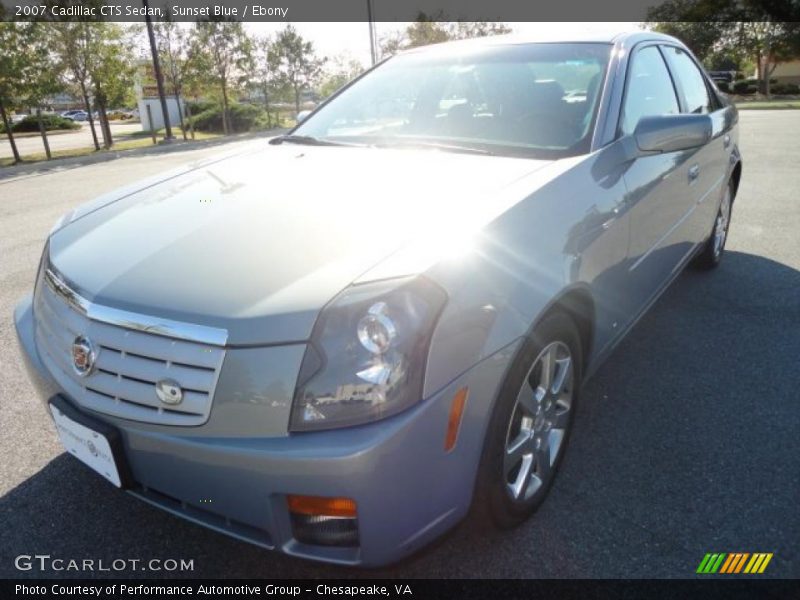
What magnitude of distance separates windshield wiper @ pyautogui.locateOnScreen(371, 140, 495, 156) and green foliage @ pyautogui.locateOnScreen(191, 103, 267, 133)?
1057 inches

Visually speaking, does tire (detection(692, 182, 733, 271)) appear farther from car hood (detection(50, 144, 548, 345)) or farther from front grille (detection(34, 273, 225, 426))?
front grille (detection(34, 273, 225, 426))

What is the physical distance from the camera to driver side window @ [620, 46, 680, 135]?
8.78 ft

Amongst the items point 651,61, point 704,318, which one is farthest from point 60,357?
point 704,318

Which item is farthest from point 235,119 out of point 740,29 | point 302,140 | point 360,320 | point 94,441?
point 740,29

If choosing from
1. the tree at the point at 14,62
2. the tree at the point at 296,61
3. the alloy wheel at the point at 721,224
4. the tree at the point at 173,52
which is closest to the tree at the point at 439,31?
the tree at the point at 296,61

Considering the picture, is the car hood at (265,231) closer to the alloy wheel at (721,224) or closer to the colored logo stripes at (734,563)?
the colored logo stripes at (734,563)

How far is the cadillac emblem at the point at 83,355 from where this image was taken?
5.54 ft

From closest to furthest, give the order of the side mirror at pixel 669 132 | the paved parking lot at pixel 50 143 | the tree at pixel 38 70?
the side mirror at pixel 669 132 → the tree at pixel 38 70 → the paved parking lot at pixel 50 143

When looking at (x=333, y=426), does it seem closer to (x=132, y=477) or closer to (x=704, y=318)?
(x=132, y=477)

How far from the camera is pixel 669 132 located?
2.47m

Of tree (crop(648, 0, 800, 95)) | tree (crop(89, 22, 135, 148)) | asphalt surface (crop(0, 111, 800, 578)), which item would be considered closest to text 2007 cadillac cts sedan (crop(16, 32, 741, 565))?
asphalt surface (crop(0, 111, 800, 578))

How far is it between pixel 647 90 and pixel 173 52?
24.2 m

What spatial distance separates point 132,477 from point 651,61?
9.97 feet

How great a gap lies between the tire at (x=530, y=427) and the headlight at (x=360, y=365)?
376 mm
